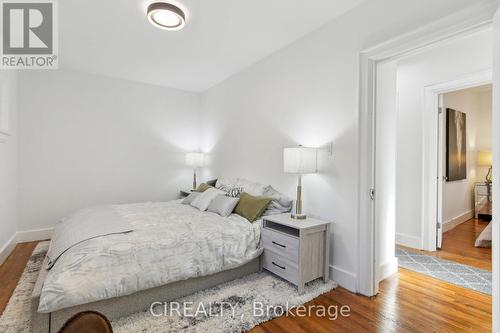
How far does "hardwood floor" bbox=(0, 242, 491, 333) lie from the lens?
1796mm

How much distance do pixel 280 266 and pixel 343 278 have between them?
60cm

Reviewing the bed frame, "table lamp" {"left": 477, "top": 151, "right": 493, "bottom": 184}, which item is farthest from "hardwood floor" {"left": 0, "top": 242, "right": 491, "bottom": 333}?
"table lamp" {"left": 477, "top": 151, "right": 493, "bottom": 184}

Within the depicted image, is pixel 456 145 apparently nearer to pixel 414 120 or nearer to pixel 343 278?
pixel 414 120

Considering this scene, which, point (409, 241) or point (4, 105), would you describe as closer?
point (4, 105)

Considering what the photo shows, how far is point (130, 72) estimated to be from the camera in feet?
13.0

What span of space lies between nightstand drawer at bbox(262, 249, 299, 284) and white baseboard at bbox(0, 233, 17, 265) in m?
2.96

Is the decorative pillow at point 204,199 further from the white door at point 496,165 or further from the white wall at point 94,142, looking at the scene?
the white door at point 496,165

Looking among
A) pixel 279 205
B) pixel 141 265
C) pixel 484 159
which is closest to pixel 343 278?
pixel 279 205

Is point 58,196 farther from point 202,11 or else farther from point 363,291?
point 363,291

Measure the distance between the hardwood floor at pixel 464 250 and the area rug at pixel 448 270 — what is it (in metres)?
0.17

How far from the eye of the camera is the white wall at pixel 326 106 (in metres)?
2.17

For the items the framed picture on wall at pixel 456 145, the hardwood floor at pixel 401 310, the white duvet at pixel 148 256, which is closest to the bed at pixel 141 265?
the white duvet at pixel 148 256

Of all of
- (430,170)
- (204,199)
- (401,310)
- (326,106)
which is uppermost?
(326,106)

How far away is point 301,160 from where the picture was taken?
97.7 inches
